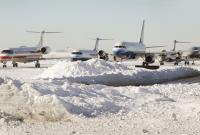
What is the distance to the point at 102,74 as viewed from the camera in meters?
36.1

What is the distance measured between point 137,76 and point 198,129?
24329mm

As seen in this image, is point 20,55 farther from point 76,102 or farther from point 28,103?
point 76,102

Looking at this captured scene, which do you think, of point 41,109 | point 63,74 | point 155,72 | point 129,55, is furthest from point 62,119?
point 129,55

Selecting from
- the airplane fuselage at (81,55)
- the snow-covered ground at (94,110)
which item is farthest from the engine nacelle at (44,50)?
the snow-covered ground at (94,110)

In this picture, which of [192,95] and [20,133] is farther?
[192,95]

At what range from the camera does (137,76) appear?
3866 centimetres

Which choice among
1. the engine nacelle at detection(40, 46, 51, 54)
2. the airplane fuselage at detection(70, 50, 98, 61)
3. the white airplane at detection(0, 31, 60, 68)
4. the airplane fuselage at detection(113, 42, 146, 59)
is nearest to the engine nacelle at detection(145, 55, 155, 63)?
the airplane fuselage at detection(113, 42, 146, 59)

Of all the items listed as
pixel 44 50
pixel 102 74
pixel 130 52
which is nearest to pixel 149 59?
pixel 130 52

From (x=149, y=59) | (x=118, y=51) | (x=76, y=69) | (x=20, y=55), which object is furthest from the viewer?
(x=149, y=59)

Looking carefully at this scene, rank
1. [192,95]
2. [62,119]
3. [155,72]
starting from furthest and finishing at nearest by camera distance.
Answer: [155,72] → [192,95] → [62,119]

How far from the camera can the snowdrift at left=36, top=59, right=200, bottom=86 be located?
112ft

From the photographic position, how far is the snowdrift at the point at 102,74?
34.2 metres

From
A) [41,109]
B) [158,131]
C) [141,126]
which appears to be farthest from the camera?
[41,109]

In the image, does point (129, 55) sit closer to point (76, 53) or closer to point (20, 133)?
point (76, 53)
